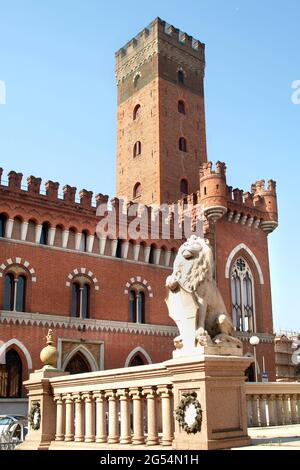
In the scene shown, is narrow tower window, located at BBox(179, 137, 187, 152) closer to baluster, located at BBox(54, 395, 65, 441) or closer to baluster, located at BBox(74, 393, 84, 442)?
baluster, located at BBox(54, 395, 65, 441)

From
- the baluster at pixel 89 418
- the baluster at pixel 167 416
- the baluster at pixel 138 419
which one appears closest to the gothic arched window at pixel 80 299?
the baluster at pixel 89 418

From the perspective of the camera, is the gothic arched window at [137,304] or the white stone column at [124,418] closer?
the white stone column at [124,418]

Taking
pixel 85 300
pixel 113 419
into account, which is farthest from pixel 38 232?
pixel 113 419

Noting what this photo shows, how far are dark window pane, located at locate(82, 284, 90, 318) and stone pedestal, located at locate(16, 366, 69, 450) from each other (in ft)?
51.9

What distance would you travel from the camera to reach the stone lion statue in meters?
7.80

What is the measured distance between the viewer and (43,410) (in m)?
10.2

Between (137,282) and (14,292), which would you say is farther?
(137,282)

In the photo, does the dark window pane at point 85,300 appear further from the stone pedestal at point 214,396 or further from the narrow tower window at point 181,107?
the stone pedestal at point 214,396

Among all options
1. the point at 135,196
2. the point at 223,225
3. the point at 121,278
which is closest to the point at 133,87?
the point at 135,196

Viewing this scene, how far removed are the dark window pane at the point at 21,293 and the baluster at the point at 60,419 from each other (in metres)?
14.7

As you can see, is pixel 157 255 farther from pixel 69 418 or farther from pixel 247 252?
pixel 69 418

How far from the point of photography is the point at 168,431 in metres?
7.80

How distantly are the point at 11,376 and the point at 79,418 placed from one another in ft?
48.9

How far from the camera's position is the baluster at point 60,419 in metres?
9.89
